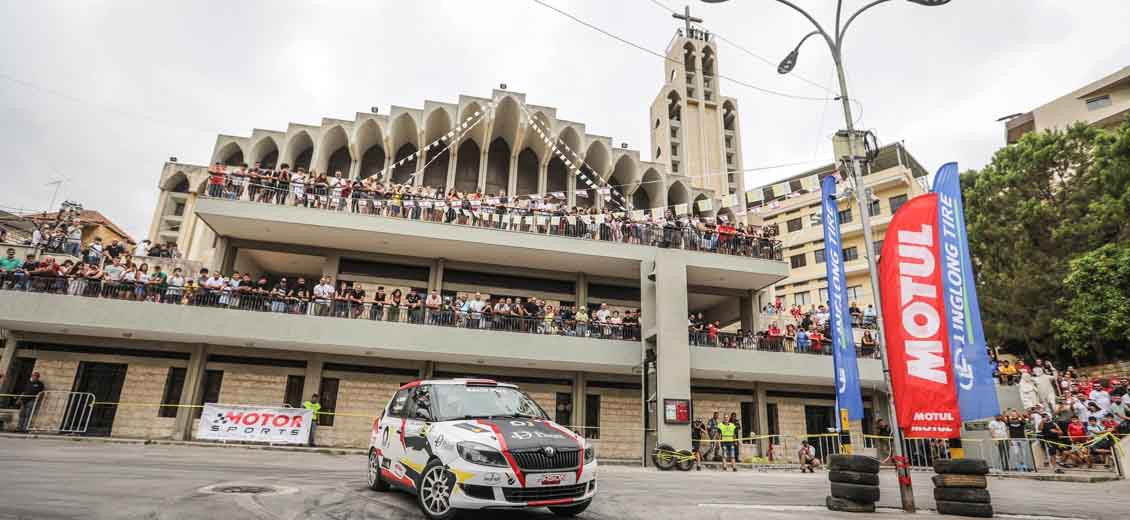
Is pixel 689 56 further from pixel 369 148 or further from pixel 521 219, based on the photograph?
pixel 521 219

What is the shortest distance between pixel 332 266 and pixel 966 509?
64.6 ft

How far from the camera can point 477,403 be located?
688 cm

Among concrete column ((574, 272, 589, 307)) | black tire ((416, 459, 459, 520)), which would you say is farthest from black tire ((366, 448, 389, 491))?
concrete column ((574, 272, 589, 307))

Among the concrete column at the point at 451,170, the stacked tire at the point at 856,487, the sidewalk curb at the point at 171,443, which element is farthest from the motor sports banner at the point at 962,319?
the concrete column at the point at 451,170

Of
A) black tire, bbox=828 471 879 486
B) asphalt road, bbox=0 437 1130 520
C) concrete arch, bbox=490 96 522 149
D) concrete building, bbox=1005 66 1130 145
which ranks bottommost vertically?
asphalt road, bbox=0 437 1130 520

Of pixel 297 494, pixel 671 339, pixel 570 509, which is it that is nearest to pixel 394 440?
pixel 297 494

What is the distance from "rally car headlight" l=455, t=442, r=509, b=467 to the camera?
5637mm

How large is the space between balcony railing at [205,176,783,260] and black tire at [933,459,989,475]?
1340 cm

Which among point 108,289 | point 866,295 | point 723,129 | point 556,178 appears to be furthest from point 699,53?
point 108,289

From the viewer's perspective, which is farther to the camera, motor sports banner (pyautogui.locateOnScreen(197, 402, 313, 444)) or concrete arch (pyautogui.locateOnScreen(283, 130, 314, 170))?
concrete arch (pyautogui.locateOnScreen(283, 130, 314, 170))

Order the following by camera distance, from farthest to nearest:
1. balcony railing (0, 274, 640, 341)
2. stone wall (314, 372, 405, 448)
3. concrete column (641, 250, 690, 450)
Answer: stone wall (314, 372, 405, 448) < concrete column (641, 250, 690, 450) < balcony railing (0, 274, 640, 341)

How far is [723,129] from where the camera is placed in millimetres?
50812

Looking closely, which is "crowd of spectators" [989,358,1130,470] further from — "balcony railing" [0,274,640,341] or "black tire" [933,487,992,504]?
"balcony railing" [0,274,640,341]

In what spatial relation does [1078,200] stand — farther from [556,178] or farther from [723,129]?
[723,129]
